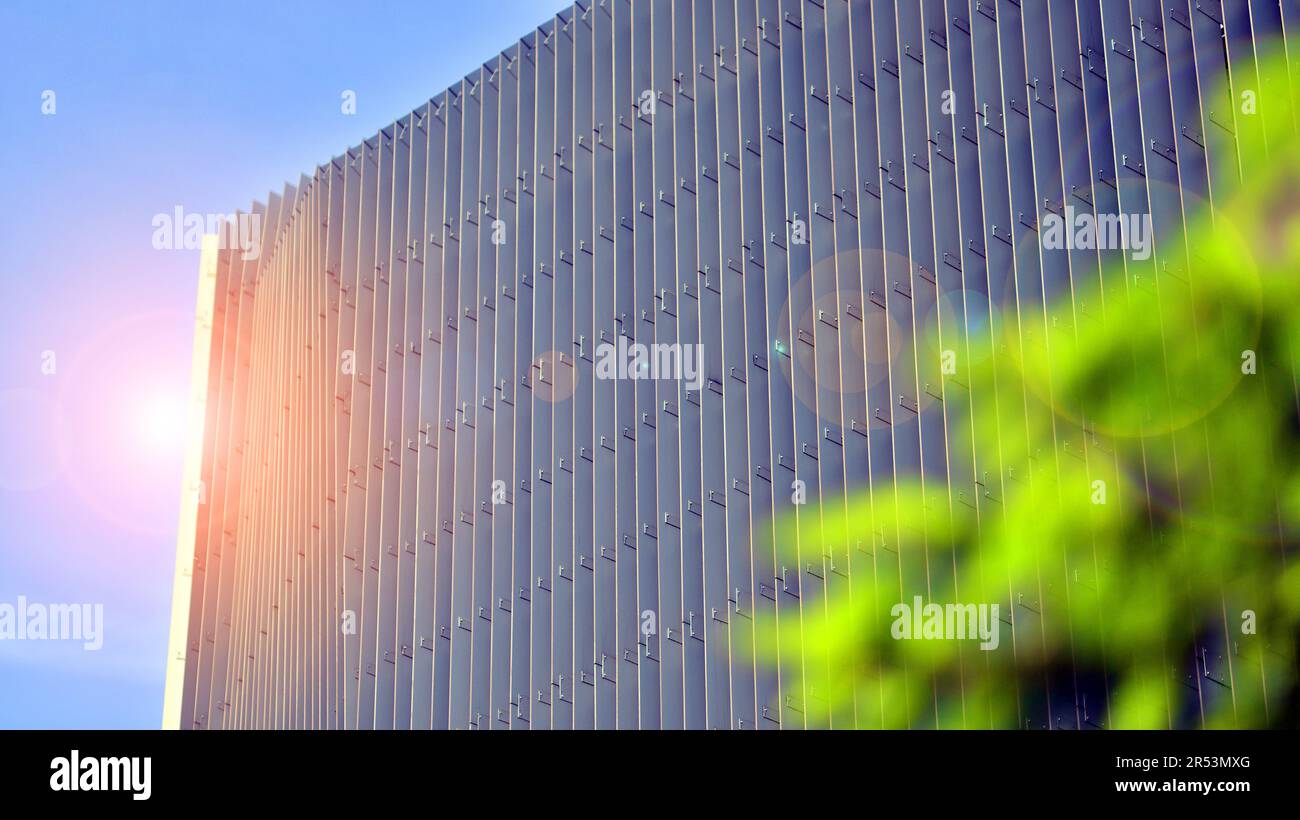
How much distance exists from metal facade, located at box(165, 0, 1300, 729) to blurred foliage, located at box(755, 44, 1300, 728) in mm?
611

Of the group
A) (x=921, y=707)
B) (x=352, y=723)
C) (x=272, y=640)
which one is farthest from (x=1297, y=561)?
(x=272, y=640)

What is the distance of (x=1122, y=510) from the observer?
92.8ft

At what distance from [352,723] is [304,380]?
38.6 ft

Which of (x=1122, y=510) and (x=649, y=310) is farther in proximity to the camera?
(x=649, y=310)

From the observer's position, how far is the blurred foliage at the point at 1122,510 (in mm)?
27141

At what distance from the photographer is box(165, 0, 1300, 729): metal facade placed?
3136 centimetres

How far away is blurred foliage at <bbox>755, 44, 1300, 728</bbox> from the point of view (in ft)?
89.0

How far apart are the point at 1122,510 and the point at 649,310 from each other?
1341 centimetres

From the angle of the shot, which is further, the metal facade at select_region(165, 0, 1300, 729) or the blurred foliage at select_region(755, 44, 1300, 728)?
the metal facade at select_region(165, 0, 1300, 729)

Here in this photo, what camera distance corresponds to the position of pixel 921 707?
1151 inches

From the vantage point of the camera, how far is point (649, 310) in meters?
37.3

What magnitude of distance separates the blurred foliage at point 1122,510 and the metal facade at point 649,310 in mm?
611

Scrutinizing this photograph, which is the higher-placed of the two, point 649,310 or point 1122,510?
point 649,310
